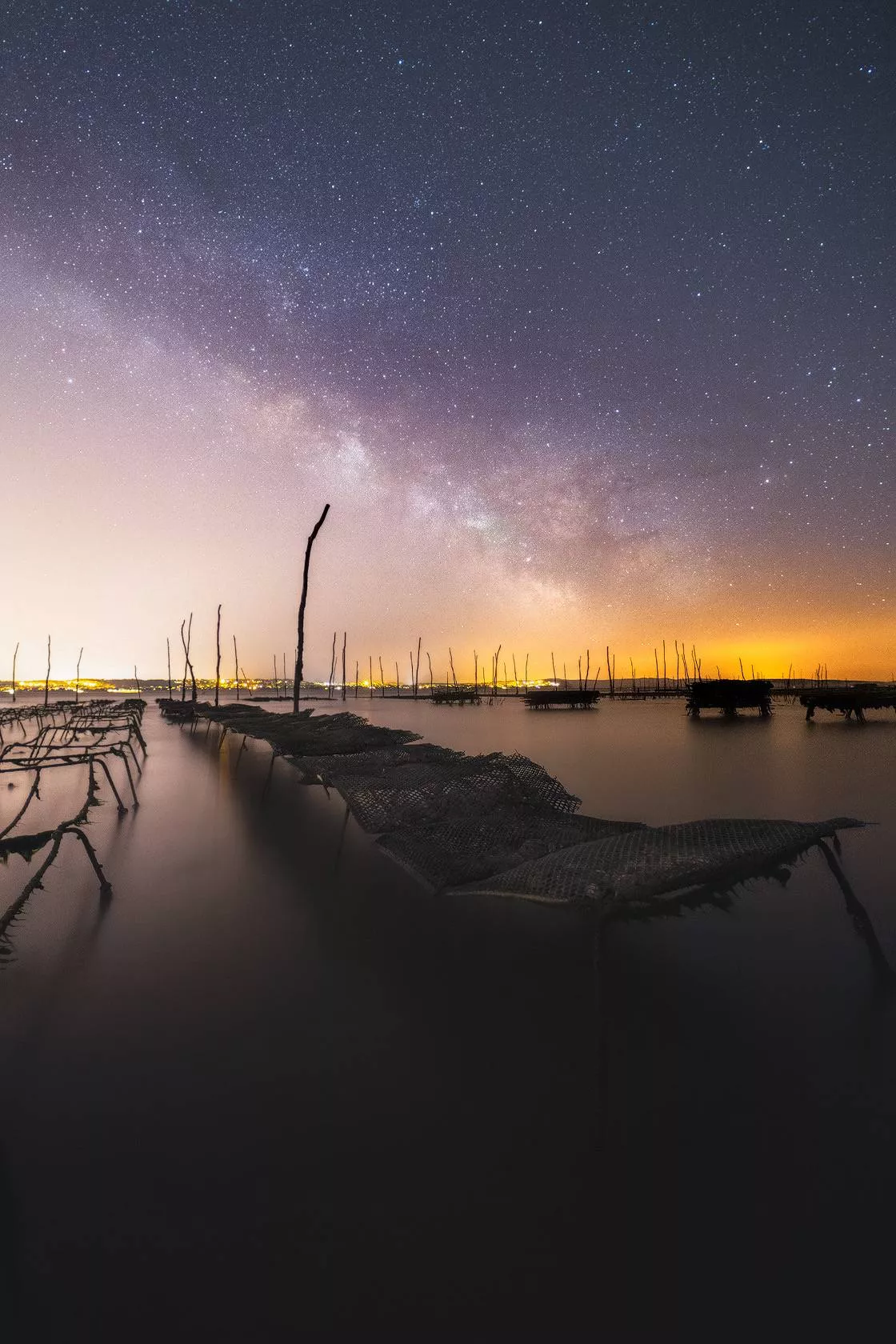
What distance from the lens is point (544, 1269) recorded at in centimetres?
114

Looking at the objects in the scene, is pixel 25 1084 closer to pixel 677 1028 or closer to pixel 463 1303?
pixel 463 1303

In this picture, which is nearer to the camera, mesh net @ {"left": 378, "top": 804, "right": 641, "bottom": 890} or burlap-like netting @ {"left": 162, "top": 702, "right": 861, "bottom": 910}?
burlap-like netting @ {"left": 162, "top": 702, "right": 861, "bottom": 910}

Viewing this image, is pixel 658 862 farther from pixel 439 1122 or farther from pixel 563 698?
pixel 563 698

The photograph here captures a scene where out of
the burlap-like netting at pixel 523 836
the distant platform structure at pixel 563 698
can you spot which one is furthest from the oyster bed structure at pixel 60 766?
the distant platform structure at pixel 563 698

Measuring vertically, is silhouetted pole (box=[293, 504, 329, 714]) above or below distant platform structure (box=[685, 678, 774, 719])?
above

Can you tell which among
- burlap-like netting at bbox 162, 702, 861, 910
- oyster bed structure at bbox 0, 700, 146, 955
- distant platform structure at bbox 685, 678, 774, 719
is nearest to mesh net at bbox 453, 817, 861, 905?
burlap-like netting at bbox 162, 702, 861, 910

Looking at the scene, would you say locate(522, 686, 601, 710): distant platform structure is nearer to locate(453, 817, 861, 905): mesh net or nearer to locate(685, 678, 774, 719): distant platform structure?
locate(685, 678, 774, 719): distant platform structure

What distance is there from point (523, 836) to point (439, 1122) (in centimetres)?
143

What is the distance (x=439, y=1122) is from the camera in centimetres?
153

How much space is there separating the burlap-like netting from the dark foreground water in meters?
0.25

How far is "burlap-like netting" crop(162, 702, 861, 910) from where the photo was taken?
5.83 ft

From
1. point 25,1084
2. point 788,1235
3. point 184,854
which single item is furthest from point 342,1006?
point 184,854

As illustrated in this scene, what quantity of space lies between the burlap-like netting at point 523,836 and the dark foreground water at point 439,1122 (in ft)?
0.81

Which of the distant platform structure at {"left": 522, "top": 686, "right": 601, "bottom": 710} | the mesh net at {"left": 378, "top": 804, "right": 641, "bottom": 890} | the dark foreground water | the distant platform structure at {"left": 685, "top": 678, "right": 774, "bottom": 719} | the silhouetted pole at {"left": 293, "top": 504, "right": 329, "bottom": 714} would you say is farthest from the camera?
the distant platform structure at {"left": 522, "top": 686, "right": 601, "bottom": 710}
